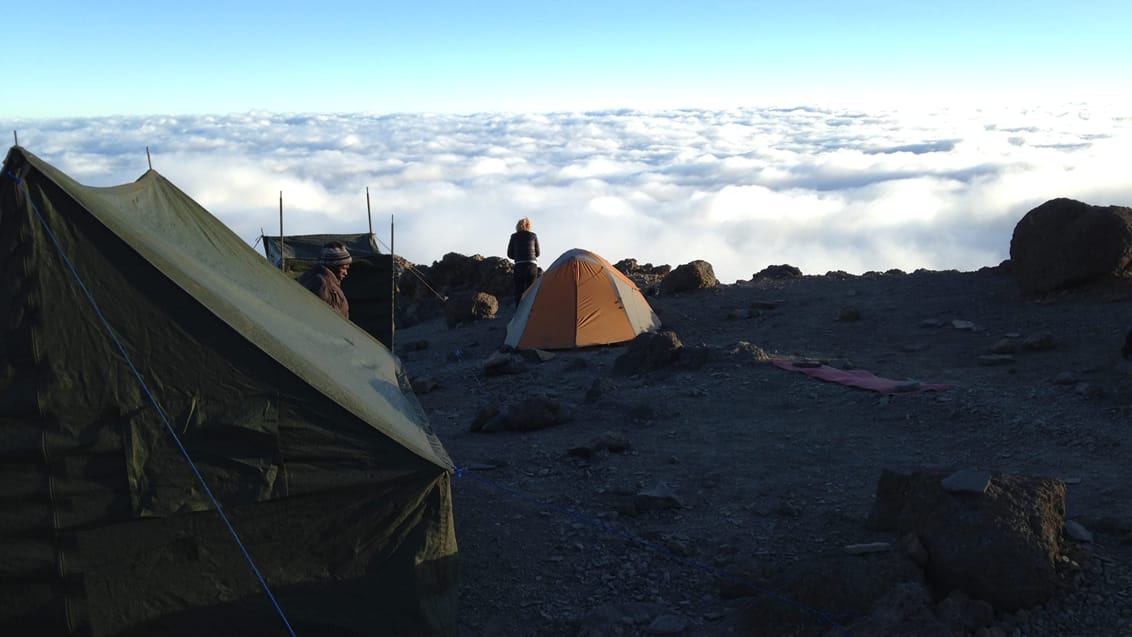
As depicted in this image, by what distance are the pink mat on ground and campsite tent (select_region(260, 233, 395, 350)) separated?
5.43m

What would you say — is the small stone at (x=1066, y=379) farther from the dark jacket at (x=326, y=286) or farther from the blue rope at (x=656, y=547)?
the dark jacket at (x=326, y=286)

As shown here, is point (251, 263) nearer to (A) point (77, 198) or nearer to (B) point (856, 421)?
(A) point (77, 198)

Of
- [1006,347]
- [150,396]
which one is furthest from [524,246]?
[150,396]

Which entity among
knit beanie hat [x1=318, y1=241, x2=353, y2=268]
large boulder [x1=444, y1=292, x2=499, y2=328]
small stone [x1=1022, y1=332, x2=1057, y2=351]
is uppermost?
knit beanie hat [x1=318, y1=241, x2=353, y2=268]

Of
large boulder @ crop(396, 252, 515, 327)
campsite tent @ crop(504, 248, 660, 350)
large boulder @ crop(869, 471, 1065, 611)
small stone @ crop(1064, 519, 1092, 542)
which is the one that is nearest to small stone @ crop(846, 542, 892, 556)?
large boulder @ crop(869, 471, 1065, 611)

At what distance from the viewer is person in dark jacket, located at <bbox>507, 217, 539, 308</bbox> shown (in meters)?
16.7

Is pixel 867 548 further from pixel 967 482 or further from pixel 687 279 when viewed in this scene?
pixel 687 279

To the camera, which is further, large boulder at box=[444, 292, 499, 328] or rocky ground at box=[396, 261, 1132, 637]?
large boulder at box=[444, 292, 499, 328]

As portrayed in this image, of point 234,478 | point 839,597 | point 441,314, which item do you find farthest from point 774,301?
point 234,478

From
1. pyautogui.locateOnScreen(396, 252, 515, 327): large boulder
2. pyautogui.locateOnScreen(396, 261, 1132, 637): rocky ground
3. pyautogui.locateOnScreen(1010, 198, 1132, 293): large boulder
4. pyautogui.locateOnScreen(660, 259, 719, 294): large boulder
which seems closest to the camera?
pyautogui.locateOnScreen(396, 261, 1132, 637): rocky ground

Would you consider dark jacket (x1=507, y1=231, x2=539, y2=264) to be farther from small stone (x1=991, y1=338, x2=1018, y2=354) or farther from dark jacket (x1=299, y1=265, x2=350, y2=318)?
small stone (x1=991, y1=338, x2=1018, y2=354)

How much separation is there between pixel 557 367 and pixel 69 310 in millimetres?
8623

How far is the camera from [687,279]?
18.3 meters

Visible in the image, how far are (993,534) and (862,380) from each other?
17.7 ft
